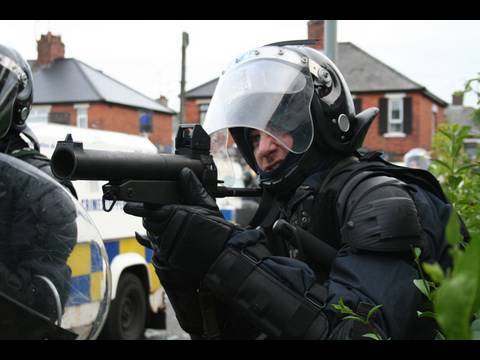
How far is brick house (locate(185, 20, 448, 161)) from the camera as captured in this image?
28781mm

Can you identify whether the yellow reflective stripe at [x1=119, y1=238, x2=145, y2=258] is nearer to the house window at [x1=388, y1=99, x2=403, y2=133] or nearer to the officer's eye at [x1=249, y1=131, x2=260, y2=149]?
the officer's eye at [x1=249, y1=131, x2=260, y2=149]

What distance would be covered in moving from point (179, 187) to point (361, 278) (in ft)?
1.71

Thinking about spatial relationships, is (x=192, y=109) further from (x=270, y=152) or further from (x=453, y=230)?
(x=453, y=230)

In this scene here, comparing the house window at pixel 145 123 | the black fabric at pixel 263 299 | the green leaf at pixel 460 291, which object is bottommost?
the house window at pixel 145 123

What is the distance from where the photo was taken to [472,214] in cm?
190

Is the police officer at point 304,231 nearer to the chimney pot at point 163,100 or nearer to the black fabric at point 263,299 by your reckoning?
the black fabric at point 263,299

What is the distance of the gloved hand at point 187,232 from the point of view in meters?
1.62

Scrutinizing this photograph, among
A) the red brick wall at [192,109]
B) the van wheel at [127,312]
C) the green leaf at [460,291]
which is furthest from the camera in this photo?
the red brick wall at [192,109]

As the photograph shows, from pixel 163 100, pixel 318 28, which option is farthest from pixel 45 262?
pixel 163 100

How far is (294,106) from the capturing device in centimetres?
211

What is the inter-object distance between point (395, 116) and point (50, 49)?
1637 cm

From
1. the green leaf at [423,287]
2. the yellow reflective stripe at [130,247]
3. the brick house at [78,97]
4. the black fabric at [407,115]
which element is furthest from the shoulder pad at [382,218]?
the black fabric at [407,115]

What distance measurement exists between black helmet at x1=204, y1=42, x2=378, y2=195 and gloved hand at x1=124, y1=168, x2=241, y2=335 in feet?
1.47

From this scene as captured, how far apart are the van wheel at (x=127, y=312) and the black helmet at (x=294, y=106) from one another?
3.93 metres
